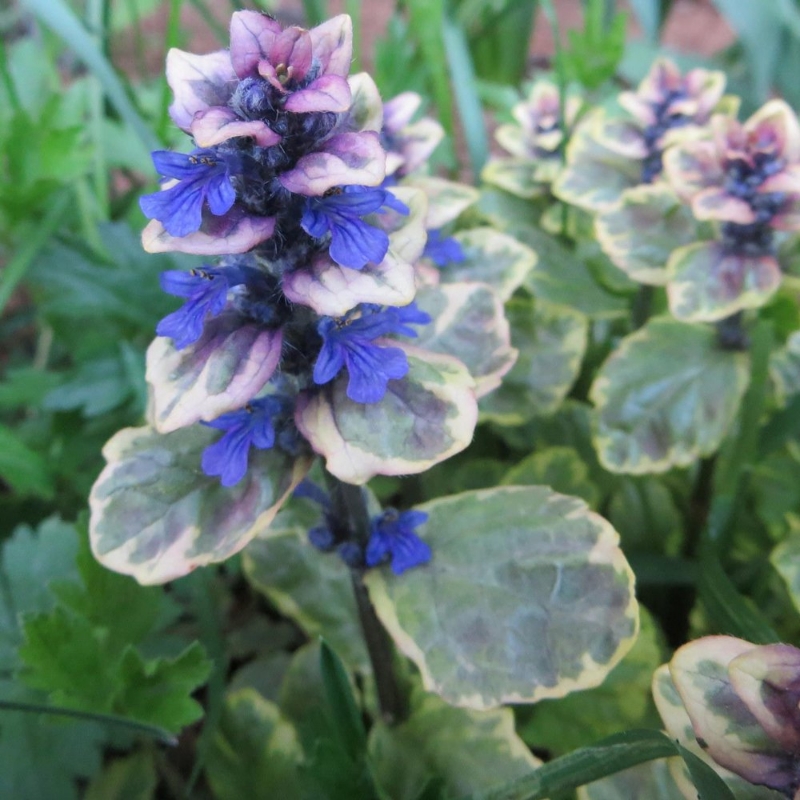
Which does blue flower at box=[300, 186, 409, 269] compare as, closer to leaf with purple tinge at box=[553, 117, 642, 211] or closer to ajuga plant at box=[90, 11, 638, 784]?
ajuga plant at box=[90, 11, 638, 784]

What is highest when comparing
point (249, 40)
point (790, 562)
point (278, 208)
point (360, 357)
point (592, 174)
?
point (249, 40)

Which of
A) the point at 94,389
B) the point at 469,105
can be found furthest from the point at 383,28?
the point at 94,389

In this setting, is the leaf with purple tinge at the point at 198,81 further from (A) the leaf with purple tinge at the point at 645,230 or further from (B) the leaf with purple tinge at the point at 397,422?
(A) the leaf with purple tinge at the point at 645,230

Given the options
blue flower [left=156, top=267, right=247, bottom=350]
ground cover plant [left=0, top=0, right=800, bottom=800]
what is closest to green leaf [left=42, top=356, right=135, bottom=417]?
ground cover plant [left=0, top=0, right=800, bottom=800]

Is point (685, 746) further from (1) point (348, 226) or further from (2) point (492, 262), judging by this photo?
(2) point (492, 262)

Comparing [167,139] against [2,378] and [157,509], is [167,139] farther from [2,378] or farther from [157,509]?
[157,509]

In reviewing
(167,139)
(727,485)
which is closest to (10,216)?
(167,139)
